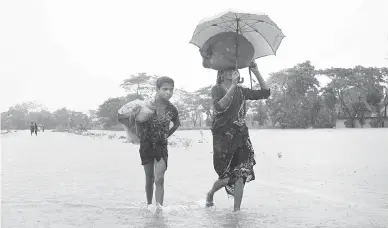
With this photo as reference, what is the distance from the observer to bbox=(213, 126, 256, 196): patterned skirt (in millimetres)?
5273

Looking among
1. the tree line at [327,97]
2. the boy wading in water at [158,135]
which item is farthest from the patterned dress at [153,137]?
the tree line at [327,97]

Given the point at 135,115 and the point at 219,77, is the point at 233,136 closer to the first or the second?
the point at 219,77

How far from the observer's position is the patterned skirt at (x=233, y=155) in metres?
5.27

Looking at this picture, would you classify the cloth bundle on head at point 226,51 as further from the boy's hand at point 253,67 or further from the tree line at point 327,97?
the tree line at point 327,97

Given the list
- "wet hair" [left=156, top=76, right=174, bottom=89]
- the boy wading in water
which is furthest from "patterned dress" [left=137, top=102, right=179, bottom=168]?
"wet hair" [left=156, top=76, right=174, bottom=89]

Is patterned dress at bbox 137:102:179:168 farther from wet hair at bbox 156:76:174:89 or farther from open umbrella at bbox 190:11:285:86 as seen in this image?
open umbrella at bbox 190:11:285:86

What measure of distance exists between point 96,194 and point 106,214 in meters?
1.62

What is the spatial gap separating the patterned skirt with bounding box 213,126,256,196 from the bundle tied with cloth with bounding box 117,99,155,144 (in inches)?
32.1

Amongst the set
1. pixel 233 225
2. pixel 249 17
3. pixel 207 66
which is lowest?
pixel 233 225

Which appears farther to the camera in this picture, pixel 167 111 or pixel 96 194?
pixel 96 194

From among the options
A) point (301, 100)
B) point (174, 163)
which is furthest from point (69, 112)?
point (174, 163)

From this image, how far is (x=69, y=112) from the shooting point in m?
128

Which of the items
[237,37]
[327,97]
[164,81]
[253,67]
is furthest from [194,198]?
[327,97]

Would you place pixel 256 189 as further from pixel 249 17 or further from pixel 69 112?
pixel 69 112
